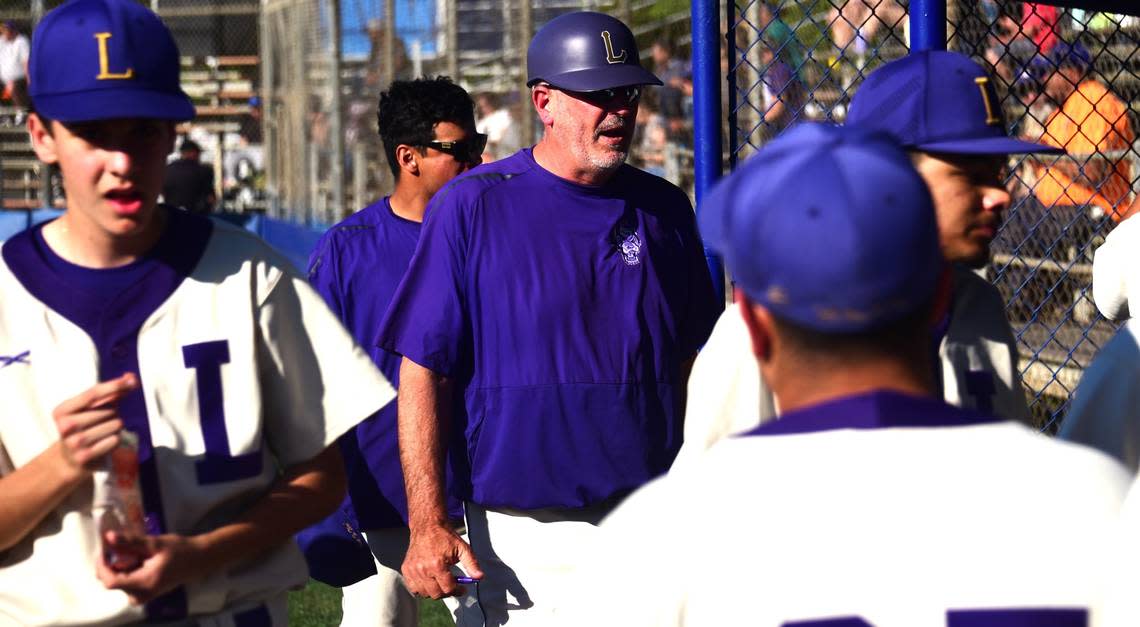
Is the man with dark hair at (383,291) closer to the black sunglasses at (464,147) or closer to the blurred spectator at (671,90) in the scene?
the black sunglasses at (464,147)

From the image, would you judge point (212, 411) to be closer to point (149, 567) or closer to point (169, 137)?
point (149, 567)

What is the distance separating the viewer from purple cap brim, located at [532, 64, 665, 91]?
419cm

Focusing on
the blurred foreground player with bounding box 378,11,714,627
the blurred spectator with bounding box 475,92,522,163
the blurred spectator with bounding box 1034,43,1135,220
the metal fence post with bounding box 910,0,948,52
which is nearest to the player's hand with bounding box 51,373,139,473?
the blurred foreground player with bounding box 378,11,714,627

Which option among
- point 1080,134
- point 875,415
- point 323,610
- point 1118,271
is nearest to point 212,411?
point 875,415

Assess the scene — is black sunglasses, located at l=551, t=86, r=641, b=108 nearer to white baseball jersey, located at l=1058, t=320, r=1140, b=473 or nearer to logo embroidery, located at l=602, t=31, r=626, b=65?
logo embroidery, located at l=602, t=31, r=626, b=65

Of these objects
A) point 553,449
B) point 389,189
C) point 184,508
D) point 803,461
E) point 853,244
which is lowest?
point 389,189

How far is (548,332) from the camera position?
4.02 meters

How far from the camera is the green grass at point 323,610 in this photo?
6.98 m

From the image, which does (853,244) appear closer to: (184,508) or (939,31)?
(184,508)

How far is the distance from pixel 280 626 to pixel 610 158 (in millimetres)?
1783

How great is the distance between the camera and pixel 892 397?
5.75ft

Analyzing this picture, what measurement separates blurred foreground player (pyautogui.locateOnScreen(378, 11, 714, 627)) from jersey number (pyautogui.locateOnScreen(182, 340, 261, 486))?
1370mm

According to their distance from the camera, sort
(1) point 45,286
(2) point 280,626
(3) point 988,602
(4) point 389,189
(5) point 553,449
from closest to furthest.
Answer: (3) point 988,602 → (1) point 45,286 → (2) point 280,626 → (5) point 553,449 → (4) point 389,189

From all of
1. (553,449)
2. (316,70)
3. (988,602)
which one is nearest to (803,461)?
(988,602)
